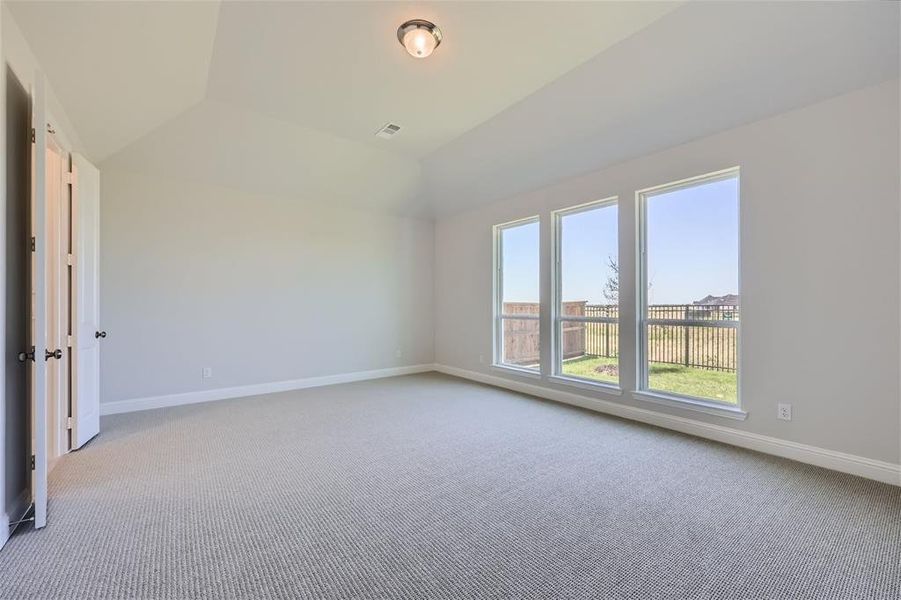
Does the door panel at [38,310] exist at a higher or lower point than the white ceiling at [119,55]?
lower

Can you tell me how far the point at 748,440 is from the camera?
3.17 m

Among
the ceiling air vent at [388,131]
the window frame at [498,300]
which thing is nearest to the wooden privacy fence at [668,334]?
the window frame at [498,300]

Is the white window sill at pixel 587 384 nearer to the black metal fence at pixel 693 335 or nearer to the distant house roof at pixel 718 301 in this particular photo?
the black metal fence at pixel 693 335

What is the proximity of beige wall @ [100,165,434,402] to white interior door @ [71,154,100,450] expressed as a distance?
87 cm

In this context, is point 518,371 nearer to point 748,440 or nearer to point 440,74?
point 748,440

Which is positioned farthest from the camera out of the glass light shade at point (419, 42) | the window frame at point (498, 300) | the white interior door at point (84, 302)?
the window frame at point (498, 300)

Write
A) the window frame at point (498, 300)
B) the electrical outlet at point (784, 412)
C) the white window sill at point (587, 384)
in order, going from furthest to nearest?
the window frame at point (498, 300) → the white window sill at point (587, 384) → the electrical outlet at point (784, 412)

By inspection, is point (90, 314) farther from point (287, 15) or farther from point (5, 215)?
point (287, 15)

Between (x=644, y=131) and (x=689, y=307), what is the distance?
5.39 feet

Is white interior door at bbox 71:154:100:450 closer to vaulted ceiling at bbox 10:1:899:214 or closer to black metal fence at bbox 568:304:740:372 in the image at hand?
vaulted ceiling at bbox 10:1:899:214

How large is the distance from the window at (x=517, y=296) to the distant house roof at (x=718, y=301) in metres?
1.88

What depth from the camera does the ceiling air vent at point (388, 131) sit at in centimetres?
416

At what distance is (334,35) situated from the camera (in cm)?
284

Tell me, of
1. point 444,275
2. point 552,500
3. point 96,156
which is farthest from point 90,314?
point 444,275
